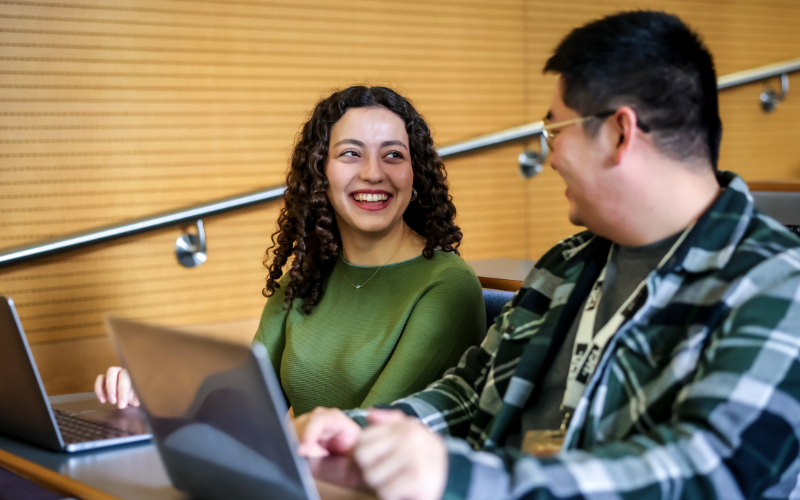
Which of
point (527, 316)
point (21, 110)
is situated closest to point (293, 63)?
point (21, 110)

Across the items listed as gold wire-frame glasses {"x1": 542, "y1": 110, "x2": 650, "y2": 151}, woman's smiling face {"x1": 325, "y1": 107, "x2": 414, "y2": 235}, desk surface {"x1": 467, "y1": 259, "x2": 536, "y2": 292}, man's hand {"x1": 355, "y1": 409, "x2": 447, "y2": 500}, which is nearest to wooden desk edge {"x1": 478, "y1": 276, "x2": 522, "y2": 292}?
desk surface {"x1": 467, "y1": 259, "x2": 536, "y2": 292}

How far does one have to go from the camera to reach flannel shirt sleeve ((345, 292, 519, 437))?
1.49 meters

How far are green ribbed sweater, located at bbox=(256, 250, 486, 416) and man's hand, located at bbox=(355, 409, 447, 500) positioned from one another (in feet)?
3.00

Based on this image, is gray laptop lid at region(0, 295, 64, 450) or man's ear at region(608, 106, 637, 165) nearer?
man's ear at region(608, 106, 637, 165)

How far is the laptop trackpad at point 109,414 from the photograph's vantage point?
157cm

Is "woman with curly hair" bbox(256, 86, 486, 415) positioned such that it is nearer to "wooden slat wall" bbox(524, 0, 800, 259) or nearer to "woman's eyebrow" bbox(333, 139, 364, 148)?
"woman's eyebrow" bbox(333, 139, 364, 148)

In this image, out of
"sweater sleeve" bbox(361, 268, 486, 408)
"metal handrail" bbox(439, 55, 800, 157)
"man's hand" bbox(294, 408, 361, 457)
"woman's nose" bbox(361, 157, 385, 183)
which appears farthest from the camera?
"metal handrail" bbox(439, 55, 800, 157)

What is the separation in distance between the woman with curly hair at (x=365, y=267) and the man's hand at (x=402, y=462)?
37.4 inches

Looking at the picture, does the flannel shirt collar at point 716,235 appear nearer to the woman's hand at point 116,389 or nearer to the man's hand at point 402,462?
the man's hand at point 402,462

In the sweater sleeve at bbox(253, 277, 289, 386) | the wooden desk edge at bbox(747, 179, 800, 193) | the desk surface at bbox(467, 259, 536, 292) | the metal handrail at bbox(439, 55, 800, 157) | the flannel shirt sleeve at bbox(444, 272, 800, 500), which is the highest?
the metal handrail at bbox(439, 55, 800, 157)

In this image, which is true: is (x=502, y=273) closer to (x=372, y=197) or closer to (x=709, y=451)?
(x=372, y=197)

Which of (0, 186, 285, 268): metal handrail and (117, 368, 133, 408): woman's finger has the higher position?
(0, 186, 285, 268): metal handrail

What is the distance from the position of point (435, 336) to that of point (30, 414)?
0.90 meters

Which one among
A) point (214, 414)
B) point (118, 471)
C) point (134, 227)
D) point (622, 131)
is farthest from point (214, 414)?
point (134, 227)
